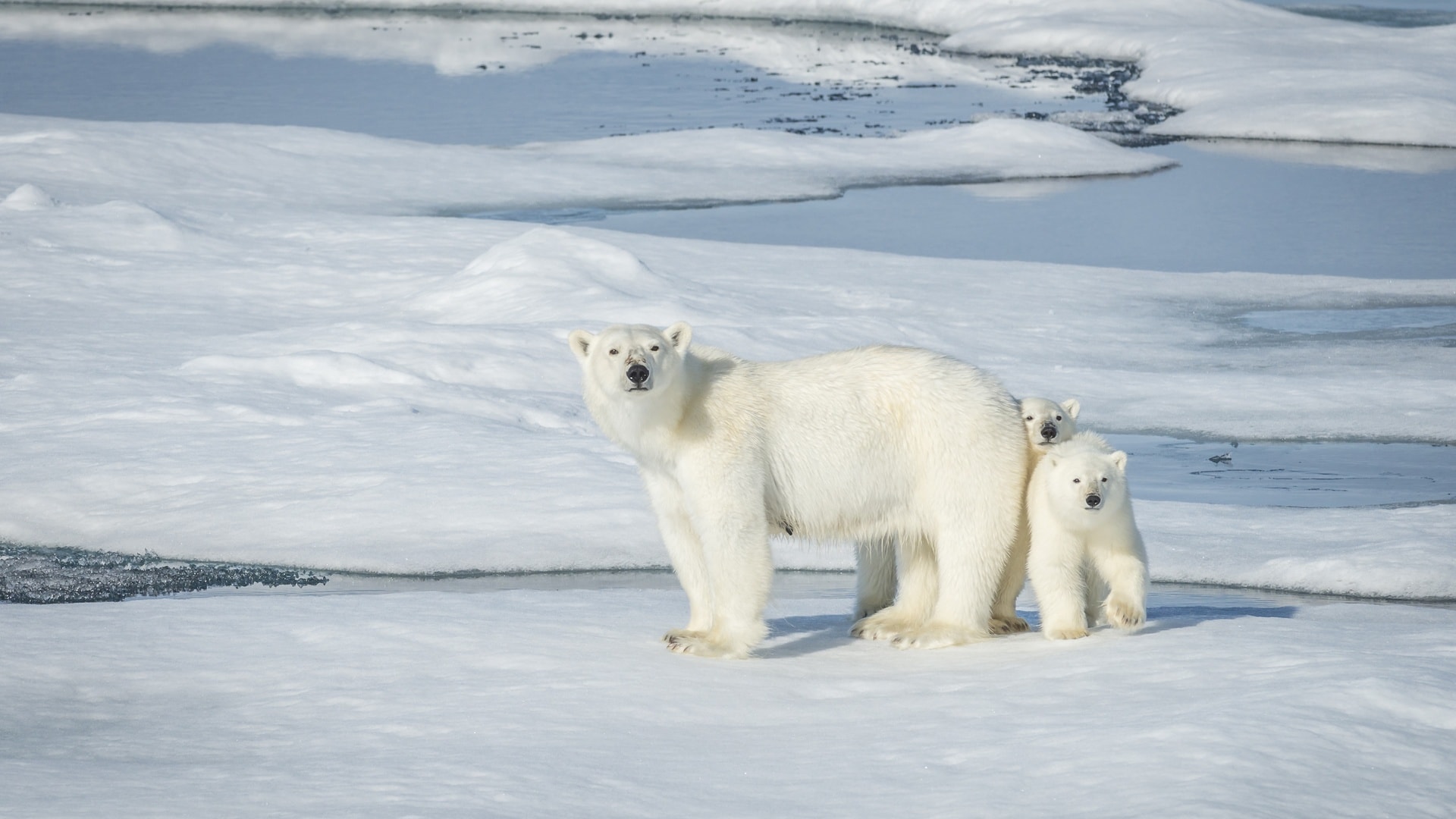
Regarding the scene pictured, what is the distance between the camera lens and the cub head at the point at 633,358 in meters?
4.18

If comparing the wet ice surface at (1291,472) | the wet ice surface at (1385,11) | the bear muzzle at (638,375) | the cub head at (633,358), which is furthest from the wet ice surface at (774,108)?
the bear muzzle at (638,375)

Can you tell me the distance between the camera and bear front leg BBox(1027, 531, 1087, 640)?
440 cm

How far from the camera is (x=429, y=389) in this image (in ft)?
27.8

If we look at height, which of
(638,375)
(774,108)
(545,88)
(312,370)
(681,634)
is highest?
(545,88)

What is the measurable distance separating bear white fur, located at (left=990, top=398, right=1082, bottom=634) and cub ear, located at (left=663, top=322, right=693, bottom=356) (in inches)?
41.7

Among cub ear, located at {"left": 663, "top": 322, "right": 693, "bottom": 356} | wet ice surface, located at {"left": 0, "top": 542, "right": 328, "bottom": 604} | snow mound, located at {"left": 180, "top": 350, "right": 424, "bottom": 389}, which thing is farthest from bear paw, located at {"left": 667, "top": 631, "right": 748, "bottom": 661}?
snow mound, located at {"left": 180, "top": 350, "right": 424, "bottom": 389}

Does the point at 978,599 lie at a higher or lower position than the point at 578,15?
lower

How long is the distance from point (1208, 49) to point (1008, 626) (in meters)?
22.8

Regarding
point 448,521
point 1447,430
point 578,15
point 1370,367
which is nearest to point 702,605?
point 448,521

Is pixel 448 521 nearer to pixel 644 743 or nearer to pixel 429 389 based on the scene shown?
pixel 429 389

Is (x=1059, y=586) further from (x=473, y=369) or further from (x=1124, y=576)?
(x=473, y=369)

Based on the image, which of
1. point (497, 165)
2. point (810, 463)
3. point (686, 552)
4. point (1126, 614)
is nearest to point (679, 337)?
point (810, 463)

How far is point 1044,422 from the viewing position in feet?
15.1

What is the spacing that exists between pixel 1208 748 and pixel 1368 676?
0.69m
